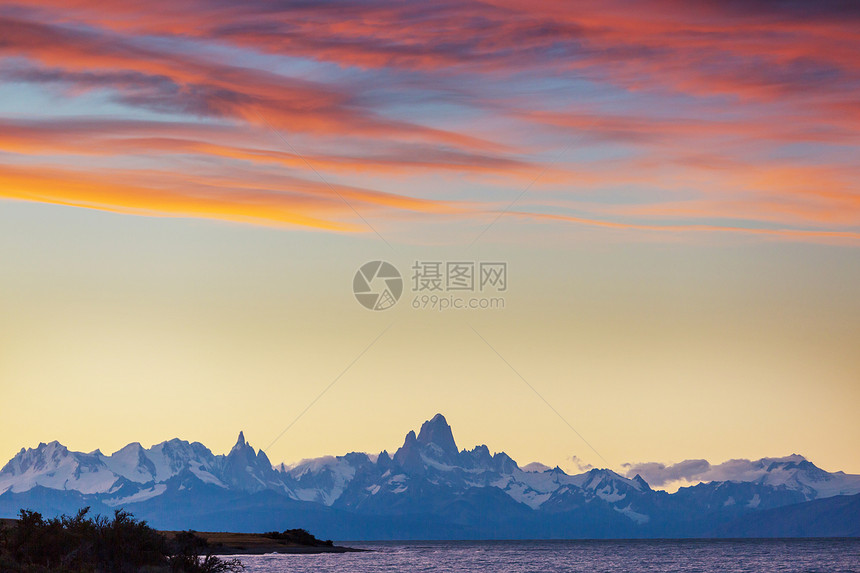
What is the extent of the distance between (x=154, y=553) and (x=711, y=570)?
132 m

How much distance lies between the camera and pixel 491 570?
184625 mm

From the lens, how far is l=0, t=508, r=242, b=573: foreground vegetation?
242 ft

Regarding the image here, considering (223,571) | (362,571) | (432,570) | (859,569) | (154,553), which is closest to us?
(154,553)

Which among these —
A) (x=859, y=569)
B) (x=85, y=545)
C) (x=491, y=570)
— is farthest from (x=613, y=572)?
(x=85, y=545)

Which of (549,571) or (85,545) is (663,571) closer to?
(549,571)

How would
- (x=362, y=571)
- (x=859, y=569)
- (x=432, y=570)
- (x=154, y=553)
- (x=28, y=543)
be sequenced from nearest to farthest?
1. (x=28, y=543)
2. (x=154, y=553)
3. (x=362, y=571)
4. (x=432, y=570)
5. (x=859, y=569)

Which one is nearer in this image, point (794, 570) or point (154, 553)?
point (154, 553)

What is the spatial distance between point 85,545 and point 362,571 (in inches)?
3748

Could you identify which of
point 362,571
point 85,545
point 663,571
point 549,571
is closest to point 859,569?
point 663,571

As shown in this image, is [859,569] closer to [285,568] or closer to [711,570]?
[711,570]

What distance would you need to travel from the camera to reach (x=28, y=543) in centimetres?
7425

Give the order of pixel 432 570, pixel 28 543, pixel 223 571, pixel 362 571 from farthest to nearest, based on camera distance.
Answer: pixel 432 570 → pixel 362 571 → pixel 223 571 → pixel 28 543

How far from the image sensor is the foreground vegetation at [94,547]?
242 ft

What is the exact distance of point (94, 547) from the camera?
254 feet
